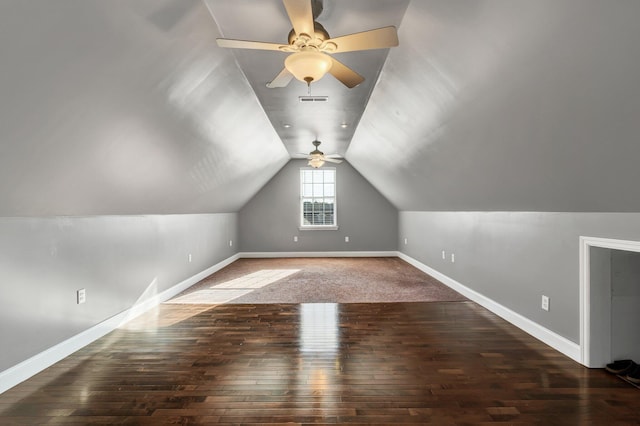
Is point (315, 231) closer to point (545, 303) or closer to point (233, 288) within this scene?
point (233, 288)

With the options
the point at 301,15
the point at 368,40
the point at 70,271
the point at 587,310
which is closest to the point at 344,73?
the point at 368,40

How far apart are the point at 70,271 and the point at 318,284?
3198 mm

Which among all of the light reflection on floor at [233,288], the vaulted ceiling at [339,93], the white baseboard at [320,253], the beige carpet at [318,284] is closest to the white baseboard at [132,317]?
the beige carpet at [318,284]

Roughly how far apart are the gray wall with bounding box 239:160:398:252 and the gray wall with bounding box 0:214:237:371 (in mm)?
3323

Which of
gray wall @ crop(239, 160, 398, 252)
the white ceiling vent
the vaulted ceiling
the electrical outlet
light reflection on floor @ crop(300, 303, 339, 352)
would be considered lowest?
light reflection on floor @ crop(300, 303, 339, 352)

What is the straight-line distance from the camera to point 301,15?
135 cm

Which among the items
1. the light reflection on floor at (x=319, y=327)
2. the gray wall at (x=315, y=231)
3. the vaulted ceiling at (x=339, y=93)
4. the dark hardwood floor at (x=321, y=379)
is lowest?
the dark hardwood floor at (x=321, y=379)

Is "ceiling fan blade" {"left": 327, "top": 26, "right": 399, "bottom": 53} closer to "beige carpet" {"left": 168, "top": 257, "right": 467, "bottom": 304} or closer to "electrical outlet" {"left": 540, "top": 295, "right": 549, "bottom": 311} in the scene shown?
"electrical outlet" {"left": 540, "top": 295, "right": 549, "bottom": 311}

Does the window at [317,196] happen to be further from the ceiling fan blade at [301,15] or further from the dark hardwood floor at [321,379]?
the ceiling fan blade at [301,15]

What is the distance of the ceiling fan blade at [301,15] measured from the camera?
1.28 m

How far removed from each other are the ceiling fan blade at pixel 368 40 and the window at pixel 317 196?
613 cm

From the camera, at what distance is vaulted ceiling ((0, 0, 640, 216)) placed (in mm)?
1317

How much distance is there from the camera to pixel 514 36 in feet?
4.90

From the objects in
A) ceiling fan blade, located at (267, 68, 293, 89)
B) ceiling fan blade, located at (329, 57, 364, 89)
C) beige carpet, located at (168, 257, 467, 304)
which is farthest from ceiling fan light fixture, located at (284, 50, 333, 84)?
beige carpet, located at (168, 257, 467, 304)
